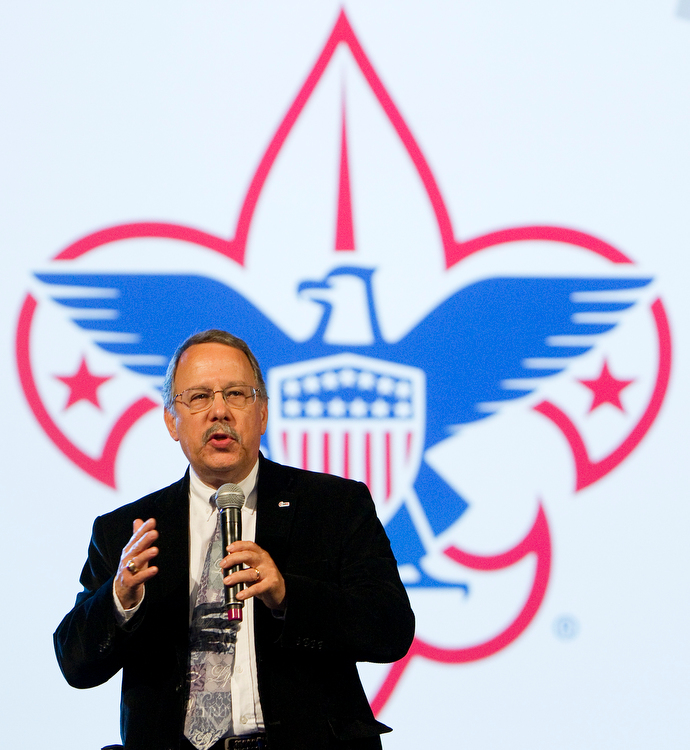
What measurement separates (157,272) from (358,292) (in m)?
0.68

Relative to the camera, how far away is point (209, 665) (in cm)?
179

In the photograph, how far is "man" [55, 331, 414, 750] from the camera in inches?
67.1

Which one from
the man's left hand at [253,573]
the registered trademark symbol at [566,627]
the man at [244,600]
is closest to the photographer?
the man's left hand at [253,573]

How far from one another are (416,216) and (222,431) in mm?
1403

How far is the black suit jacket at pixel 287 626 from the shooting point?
1714 mm

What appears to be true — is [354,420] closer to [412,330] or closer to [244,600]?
[412,330]

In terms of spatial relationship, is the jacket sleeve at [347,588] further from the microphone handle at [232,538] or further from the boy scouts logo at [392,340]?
the boy scouts logo at [392,340]

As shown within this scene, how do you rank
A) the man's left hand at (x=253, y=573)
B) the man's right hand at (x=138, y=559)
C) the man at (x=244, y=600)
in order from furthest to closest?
1. the man at (x=244, y=600)
2. the man's right hand at (x=138, y=559)
3. the man's left hand at (x=253, y=573)

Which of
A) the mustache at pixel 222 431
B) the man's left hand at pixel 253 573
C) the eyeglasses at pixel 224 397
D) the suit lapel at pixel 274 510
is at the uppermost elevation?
the eyeglasses at pixel 224 397

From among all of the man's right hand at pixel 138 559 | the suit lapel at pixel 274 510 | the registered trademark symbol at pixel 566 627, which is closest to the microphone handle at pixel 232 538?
the man's right hand at pixel 138 559

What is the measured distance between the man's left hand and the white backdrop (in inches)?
56.5

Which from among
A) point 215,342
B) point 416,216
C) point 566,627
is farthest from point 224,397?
point 566,627

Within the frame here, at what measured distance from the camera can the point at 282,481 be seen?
200 cm

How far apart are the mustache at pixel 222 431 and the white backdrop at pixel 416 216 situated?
1093mm
